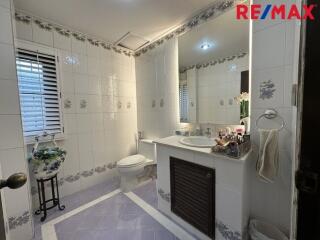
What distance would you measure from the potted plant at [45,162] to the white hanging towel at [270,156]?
1.97 metres

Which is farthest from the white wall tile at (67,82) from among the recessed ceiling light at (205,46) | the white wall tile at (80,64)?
the recessed ceiling light at (205,46)

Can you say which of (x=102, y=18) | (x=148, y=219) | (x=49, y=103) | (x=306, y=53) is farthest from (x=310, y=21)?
(x=49, y=103)

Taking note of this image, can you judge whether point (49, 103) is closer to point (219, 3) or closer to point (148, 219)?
point (148, 219)

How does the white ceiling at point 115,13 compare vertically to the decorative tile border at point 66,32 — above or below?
above

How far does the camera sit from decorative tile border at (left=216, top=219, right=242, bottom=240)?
1.15 metres

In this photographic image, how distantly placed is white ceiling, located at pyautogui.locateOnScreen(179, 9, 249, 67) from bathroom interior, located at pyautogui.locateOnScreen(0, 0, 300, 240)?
0.04 ft

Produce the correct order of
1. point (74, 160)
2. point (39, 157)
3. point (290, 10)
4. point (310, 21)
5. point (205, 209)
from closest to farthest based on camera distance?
point (310, 21) → point (290, 10) → point (205, 209) → point (39, 157) → point (74, 160)

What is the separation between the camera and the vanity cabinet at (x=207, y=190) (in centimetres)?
113

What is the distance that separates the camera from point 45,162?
161cm

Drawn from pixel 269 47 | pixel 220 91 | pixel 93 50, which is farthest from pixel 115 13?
pixel 269 47

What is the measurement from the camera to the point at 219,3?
161cm

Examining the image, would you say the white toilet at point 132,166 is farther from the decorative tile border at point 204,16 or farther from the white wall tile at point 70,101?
the decorative tile border at point 204,16

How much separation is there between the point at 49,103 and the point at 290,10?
2525mm

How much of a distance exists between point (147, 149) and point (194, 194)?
1283 mm
